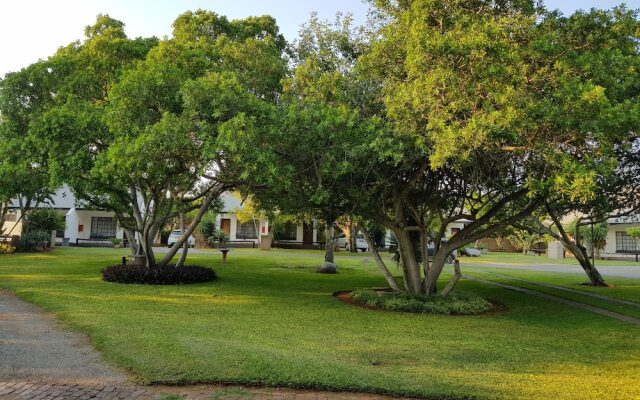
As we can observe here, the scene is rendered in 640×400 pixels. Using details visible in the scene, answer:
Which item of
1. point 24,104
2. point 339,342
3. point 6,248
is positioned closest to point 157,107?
point 24,104

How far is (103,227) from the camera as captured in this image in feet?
147

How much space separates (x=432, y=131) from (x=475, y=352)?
3915 millimetres

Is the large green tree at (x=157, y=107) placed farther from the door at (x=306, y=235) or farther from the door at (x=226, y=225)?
the door at (x=306, y=235)

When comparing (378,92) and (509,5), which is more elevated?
(509,5)

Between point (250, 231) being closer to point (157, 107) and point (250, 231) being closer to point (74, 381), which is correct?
point (157, 107)

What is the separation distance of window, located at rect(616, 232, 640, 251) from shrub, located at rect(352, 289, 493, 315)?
36.7 meters

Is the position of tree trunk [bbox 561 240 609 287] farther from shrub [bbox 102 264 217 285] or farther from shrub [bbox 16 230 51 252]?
shrub [bbox 16 230 51 252]

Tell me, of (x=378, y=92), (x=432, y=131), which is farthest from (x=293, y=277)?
(x=432, y=131)

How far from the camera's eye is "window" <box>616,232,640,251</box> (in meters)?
43.6

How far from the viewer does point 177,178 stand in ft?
51.2

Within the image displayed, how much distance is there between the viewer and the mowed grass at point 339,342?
6.11m

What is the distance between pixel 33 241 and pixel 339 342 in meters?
27.8

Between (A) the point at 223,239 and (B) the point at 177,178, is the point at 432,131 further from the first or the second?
(A) the point at 223,239

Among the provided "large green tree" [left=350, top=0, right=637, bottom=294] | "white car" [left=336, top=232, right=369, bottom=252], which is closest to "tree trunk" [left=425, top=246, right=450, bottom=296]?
"large green tree" [left=350, top=0, right=637, bottom=294]
